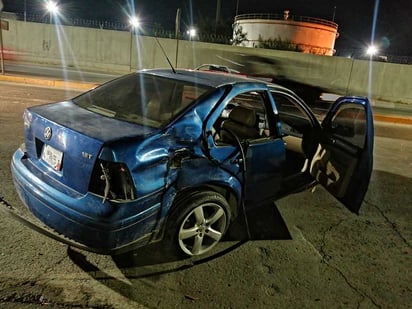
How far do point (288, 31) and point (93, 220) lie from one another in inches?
1433

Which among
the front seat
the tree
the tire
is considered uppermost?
the tree

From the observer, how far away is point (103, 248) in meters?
2.45

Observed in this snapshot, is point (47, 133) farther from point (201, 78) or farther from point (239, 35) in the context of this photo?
point (239, 35)

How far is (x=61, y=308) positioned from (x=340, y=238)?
263cm

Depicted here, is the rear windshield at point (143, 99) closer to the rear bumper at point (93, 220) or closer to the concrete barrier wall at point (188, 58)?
the rear bumper at point (93, 220)

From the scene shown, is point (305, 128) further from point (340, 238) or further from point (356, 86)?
point (356, 86)

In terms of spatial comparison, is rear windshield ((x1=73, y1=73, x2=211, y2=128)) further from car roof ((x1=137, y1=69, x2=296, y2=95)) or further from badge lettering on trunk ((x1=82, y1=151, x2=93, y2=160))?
badge lettering on trunk ((x1=82, y1=151, x2=93, y2=160))

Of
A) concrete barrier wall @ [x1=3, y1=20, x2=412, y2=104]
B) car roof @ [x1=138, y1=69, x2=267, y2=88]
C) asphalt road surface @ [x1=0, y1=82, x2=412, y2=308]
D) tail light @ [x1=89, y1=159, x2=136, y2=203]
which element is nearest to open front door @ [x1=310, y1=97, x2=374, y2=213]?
asphalt road surface @ [x1=0, y1=82, x2=412, y2=308]

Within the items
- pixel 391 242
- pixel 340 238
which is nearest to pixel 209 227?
pixel 340 238

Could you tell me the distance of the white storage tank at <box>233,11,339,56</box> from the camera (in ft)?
115

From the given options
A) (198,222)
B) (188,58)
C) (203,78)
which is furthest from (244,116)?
(188,58)

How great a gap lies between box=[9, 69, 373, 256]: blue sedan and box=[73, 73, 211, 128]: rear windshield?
0.01 m

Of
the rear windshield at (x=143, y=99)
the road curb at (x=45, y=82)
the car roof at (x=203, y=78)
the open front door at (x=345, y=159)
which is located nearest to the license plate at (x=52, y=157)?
the rear windshield at (x=143, y=99)

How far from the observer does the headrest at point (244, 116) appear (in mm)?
3549
